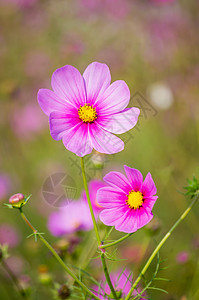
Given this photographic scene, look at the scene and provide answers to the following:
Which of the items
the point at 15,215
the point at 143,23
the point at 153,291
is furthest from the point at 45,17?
the point at 153,291

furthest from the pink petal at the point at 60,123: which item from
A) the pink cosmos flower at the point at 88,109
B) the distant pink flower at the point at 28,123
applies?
the distant pink flower at the point at 28,123

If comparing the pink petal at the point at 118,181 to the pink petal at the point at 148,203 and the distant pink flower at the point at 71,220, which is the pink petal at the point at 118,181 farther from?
the distant pink flower at the point at 71,220

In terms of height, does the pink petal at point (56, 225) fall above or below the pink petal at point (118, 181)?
below

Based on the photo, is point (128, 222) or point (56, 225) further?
point (56, 225)

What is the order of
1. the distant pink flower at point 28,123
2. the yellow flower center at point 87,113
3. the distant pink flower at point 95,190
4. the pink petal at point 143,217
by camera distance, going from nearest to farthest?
the pink petal at point 143,217 < the yellow flower center at point 87,113 < the distant pink flower at point 95,190 < the distant pink flower at point 28,123

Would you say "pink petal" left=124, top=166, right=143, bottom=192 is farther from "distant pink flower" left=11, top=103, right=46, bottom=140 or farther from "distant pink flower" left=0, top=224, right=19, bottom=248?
"distant pink flower" left=11, top=103, right=46, bottom=140

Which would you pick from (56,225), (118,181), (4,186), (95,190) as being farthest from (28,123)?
(118,181)

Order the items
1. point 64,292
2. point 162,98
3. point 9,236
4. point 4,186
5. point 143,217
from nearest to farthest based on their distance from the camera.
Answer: point 143,217 → point 64,292 → point 9,236 → point 4,186 → point 162,98

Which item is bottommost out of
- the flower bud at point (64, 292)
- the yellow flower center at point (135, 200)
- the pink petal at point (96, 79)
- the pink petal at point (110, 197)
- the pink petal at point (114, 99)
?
the flower bud at point (64, 292)

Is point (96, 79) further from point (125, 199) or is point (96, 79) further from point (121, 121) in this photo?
→ point (125, 199)
